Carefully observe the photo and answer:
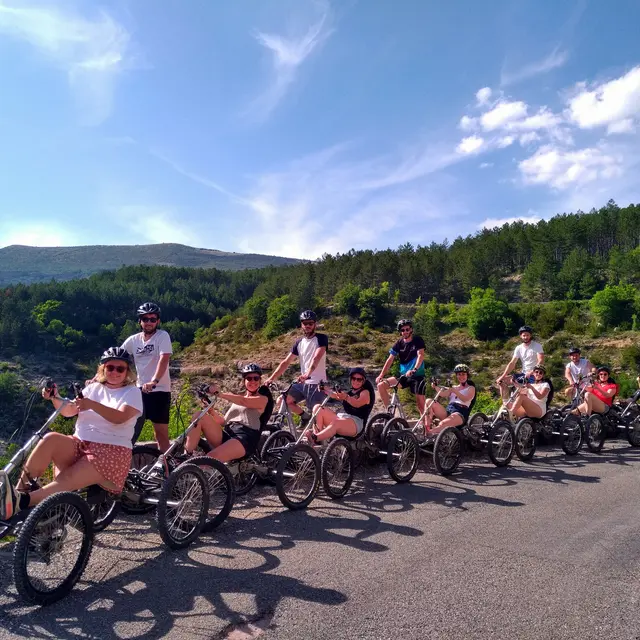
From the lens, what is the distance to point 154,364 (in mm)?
5852

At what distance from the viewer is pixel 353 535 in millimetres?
4840

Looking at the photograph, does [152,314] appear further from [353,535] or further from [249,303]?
[249,303]

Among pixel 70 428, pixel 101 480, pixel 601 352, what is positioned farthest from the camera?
pixel 601 352

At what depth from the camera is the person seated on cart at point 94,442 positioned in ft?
12.9

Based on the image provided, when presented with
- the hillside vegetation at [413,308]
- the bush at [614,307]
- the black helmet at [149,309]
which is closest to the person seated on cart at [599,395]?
the black helmet at [149,309]

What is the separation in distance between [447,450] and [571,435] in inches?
138

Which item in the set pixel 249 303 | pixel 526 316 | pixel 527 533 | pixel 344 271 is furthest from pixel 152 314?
pixel 344 271

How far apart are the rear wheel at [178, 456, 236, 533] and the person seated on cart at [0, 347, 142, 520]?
0.71 m

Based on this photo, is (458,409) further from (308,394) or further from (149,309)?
(149,309)

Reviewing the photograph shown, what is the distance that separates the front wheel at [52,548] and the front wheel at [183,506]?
0.64 meters

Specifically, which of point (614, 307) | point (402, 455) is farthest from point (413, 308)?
point (402, 455)

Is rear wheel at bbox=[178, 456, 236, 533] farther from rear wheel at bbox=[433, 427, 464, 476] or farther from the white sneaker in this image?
rear wheel at bbox=[433, 427, 464, 476]

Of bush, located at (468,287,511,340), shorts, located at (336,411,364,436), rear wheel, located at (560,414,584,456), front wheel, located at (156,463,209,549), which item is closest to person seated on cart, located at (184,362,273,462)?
front wheel, located at (156,463,209,549)

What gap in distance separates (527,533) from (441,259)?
343 ft
